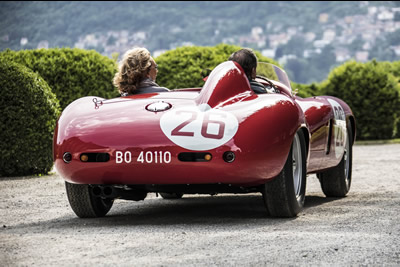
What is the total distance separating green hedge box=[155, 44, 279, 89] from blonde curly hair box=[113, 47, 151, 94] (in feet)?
35.2

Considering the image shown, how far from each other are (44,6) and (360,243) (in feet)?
181

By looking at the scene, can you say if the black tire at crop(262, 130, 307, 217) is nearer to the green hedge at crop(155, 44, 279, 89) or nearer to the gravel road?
the gravel road

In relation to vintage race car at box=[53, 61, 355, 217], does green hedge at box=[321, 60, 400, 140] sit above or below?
below

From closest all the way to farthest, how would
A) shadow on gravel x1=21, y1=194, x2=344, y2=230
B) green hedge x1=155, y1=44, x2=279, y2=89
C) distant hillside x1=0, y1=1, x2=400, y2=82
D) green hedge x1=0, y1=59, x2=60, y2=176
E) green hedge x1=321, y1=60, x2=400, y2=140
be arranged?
shadow on gravel x1=21, y1=194, x2=344, y2=230 < green hedge x1=0, y1=59, x2=60, y2=176 < green hedge x1=155, y1=44, x2=279, y2=89 < green hedge x1=321, y1=60, x2=400, y2=140 < distant hillside x1=0, y1=1, x2=400, y2=82

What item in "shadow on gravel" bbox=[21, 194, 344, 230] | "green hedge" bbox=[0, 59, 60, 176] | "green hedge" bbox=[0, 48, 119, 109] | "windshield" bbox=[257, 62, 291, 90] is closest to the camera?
"shadow on gravel" bbox=[21, 194, 344, 230]

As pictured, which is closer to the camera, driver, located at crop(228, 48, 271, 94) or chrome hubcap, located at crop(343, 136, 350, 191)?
driver, located at crop(228, 48, 271, 94)

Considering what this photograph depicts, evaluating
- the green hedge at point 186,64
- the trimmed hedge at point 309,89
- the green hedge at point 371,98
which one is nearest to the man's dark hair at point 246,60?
the green hedge at point 186,64

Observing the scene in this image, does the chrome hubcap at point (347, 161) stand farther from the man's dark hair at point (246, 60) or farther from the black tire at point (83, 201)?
the black tire at point (83, 201)

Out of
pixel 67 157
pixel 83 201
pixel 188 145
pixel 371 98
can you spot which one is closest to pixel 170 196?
pixel 83 201

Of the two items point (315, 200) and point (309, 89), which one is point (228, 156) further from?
point (309, 89)

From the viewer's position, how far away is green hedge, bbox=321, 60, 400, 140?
915 inches

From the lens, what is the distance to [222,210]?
24.9 ft

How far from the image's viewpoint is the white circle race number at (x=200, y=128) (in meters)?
6.08

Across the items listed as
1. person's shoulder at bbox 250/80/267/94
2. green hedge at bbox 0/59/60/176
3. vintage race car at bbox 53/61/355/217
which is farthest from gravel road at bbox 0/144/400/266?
green hedge at bbox 0/59/60/176
